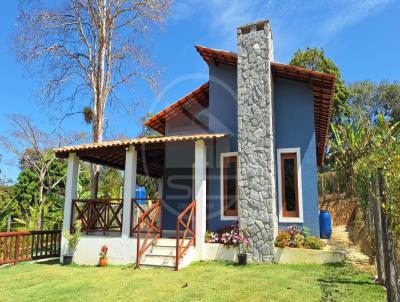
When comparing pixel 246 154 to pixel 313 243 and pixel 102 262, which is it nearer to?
pixel 313 243

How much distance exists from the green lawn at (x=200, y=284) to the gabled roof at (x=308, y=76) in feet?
19.6

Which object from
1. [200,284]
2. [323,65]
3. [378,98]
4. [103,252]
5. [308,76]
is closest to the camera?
[200,284]

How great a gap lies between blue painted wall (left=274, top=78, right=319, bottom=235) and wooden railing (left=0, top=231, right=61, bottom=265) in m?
9.34

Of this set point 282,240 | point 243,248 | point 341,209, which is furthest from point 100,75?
point 341,209

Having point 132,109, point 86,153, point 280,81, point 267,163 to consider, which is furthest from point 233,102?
point 132,109

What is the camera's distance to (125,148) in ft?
38.7

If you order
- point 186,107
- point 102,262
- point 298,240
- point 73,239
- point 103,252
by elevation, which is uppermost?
point 186,107

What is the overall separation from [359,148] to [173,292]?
16.3 metres

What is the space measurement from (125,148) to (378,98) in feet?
117

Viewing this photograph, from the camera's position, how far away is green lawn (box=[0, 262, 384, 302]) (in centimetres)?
665

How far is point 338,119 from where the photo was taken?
28109mm

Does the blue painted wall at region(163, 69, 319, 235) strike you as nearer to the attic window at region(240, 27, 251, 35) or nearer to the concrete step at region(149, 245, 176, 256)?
the attic window at region(240, 27, 251, 35)

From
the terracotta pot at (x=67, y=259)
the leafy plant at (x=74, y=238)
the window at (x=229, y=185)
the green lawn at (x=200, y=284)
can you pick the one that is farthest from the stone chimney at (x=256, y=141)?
the terracotta pot at (x=67, y=259)

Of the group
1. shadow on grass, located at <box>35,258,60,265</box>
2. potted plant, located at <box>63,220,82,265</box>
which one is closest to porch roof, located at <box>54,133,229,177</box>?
potted plant, located at <box>63,220,82,265</box>
